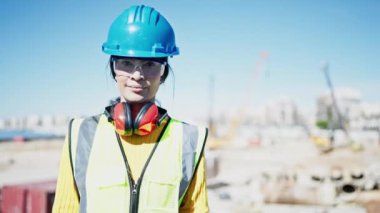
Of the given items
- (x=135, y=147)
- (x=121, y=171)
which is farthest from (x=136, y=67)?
(x=121, y=171)

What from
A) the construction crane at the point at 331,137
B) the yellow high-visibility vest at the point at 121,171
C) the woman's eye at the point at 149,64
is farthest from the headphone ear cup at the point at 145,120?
the construction crane at the point at 331,137

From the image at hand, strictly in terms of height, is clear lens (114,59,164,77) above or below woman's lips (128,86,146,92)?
above

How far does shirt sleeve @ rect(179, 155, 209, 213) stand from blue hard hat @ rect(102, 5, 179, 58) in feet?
1.99

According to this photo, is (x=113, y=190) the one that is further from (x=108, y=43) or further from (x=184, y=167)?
(x=108, y=43)

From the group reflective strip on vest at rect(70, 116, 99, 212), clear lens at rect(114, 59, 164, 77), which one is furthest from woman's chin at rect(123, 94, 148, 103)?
reflective strip on vest at rect(70, 116, 99, 212)

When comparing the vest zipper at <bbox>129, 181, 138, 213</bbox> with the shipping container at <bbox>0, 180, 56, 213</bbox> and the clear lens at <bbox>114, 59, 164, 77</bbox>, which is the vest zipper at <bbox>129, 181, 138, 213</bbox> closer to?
the clear lens at <bbox>114, 59, 164, 77</bbox>

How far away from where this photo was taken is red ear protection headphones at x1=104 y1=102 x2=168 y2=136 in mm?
1494

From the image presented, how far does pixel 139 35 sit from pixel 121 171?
0.66 metres

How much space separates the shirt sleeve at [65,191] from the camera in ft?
4.75

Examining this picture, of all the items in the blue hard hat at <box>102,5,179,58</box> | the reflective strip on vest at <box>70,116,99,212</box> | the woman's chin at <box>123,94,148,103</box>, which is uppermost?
the blue hard hat at <box>102,5,179,58</box>

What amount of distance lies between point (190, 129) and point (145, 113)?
0.92ft

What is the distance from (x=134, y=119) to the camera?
5.01 feet

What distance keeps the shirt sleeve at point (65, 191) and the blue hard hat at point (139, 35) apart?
57 cm

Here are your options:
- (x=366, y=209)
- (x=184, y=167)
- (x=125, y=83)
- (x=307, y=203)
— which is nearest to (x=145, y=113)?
(x=125, y=83)
